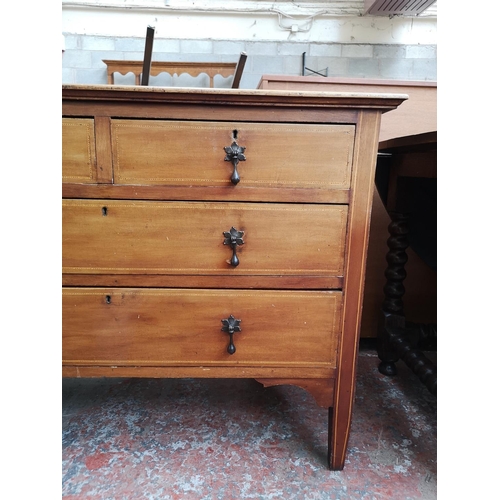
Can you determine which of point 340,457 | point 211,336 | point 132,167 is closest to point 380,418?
point 340,457

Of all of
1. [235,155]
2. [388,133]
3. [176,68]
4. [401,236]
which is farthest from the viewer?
[176,68]

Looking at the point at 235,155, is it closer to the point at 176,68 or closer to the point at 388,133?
the point at 388,133

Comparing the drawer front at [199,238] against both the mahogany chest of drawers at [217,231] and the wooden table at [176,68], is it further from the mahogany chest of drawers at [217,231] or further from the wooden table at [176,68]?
the wooden table at [176,68]

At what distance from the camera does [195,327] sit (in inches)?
40.5

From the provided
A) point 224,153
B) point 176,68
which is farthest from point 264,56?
point 224,153

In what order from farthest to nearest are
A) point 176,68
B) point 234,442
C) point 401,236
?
point 176,68, point 401,236, point 234,442

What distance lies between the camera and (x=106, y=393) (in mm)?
1486

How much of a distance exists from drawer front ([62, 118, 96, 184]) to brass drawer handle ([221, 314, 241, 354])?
0.50 meters

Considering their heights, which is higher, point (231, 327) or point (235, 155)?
point (235, 155)

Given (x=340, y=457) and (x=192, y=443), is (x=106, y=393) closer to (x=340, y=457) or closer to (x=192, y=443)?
(x=192, y=443)

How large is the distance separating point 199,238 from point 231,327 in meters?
0.25

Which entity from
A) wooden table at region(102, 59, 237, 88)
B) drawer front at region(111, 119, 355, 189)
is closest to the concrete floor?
drawer front at region(111, 119, 355, 189)

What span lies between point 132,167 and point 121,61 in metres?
1.46

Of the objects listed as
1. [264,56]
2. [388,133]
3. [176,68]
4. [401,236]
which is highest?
[264,56]
